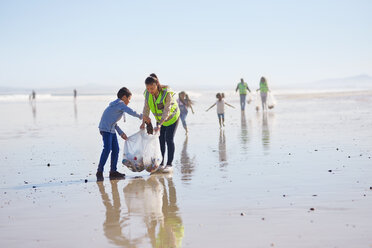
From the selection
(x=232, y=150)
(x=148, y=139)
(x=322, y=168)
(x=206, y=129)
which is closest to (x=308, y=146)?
(x=232, y=150)

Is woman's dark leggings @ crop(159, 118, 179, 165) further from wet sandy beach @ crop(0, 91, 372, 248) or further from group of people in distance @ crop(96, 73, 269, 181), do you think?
wet sandy beach @ crop(0, 91, 372, 248)

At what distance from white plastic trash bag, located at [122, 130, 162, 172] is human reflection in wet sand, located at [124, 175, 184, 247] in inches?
9.6

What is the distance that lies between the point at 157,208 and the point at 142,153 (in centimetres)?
224

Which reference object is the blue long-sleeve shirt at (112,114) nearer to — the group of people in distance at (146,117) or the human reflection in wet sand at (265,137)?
the group of people in distance at (146,117)

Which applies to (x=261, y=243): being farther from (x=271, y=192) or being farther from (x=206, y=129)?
(x=206, y=129)

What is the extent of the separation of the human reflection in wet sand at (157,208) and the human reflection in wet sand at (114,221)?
15cm

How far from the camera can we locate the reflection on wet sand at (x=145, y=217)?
4824 mm

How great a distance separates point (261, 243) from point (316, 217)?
107 centimetres

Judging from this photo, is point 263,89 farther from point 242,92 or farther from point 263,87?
point 242,92

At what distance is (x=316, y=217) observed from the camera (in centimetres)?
533

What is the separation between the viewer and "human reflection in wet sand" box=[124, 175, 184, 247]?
16.1 ft

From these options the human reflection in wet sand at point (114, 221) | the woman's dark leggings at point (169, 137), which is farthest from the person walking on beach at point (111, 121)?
the human reflection in wet sand at point (114, 221)

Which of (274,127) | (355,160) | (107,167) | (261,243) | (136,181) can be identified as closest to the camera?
(261,243)

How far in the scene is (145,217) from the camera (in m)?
5.66
